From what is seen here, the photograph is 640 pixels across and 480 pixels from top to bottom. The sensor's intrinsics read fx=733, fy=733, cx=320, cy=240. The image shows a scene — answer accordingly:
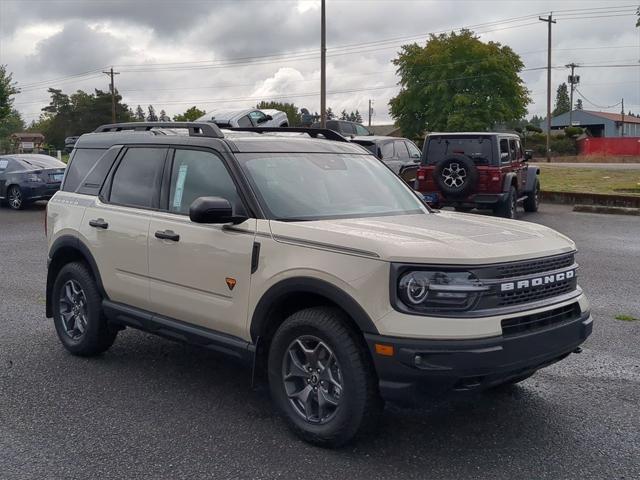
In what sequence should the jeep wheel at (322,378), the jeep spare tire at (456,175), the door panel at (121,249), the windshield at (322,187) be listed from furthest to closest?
the jeep spare tire at (456,175), the door panel at (121,249), the windshield at (322,187), the jeep wheel at (322,378)

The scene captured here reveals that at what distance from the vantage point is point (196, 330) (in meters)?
4.81

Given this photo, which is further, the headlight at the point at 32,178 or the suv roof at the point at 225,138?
the headlight at the point at 32,178

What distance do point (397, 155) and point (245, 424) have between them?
13170mm

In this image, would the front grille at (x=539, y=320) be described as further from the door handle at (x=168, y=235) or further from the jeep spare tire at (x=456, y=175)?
the jeep spare tire at (x=456, y=175)

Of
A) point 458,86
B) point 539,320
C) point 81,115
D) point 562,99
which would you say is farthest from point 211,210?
point 562,99

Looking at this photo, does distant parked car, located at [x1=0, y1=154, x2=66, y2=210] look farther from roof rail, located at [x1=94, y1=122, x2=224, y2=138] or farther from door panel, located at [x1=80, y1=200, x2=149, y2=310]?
door panel, located at [x1=80, y1=200, x2=149, y2=310]

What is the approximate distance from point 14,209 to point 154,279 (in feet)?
54.1

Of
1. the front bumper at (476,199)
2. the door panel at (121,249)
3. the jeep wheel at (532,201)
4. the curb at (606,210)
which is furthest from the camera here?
the jeep wheel at (532,201)

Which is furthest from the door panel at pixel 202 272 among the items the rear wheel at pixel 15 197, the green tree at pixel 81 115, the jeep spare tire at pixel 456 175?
the green tree at pixel 81 115

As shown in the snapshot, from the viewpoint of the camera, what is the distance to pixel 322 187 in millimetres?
4957

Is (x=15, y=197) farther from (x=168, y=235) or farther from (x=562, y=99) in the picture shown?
(x=562, y=99)

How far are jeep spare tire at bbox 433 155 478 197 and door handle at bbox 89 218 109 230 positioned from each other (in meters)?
9.64

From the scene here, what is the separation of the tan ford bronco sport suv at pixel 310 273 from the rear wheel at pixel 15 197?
1464 cm

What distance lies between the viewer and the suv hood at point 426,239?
12.4 feet
